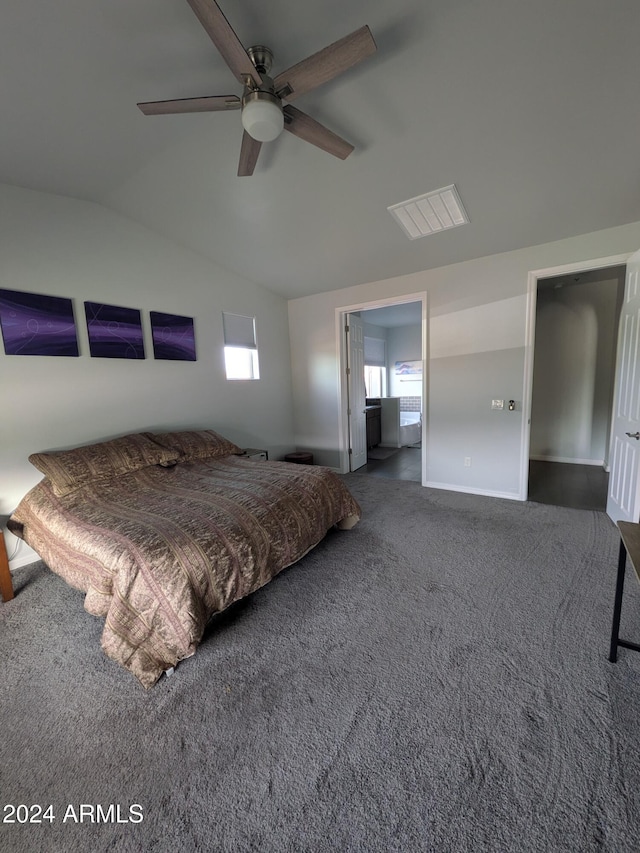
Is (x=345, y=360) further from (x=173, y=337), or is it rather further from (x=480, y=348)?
(x=173, y=337)

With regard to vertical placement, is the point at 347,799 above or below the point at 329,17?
below

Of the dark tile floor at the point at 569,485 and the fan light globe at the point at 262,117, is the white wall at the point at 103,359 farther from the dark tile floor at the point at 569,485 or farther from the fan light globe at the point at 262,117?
the dark tile floor at the point at 569,485

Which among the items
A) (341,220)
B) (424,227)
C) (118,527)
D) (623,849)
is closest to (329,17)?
(341,220)

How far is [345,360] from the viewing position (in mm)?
4602

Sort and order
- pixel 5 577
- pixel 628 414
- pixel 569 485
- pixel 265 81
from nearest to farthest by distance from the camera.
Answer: pixel 265 81 → pixel 5 577 → pixel 628 414 → pixel 569 485

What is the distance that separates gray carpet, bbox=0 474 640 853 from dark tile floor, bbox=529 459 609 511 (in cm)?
140

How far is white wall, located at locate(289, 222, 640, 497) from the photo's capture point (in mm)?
3236

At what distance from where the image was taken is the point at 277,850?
100 cm

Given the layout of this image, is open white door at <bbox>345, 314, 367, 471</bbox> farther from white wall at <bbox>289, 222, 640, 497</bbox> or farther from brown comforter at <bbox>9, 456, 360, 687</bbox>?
brown comforter at <bbox>9, 456, 360, 687</bbox>

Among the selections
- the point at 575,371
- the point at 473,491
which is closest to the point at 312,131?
the point at 473,491

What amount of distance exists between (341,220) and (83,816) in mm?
3794

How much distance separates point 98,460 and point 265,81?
261 cm

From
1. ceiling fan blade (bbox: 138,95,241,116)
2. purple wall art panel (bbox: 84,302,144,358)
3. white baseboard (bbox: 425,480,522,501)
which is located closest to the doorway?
white baseboard (bbox: 425,480,522,501)

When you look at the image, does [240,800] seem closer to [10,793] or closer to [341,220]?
[10,793]
